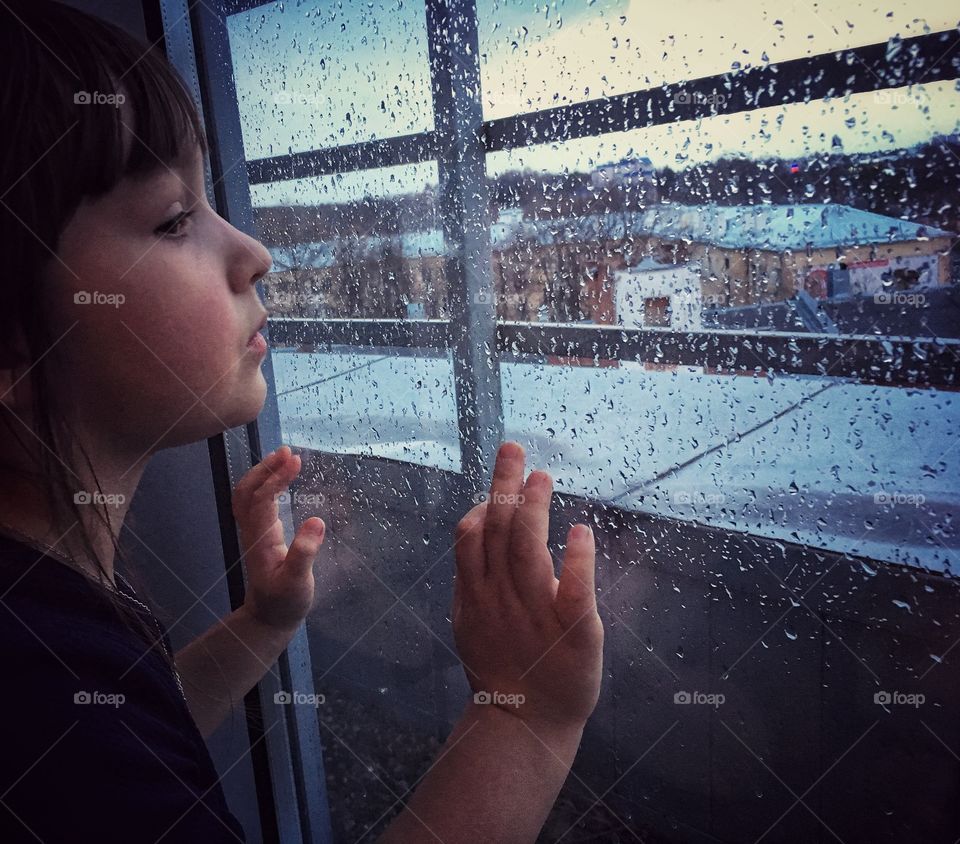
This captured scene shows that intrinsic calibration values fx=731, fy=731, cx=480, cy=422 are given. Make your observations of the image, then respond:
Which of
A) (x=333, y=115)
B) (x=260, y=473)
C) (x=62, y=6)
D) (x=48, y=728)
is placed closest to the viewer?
(x=48, y=728)

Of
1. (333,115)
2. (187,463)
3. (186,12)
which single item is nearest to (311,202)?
(333,115)

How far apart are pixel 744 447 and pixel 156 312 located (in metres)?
0.56

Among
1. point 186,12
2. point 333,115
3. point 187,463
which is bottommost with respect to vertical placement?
point 187,463

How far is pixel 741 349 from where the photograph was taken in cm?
69

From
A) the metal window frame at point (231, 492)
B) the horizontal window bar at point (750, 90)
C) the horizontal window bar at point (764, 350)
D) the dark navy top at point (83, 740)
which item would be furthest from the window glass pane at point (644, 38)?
the dark navy top at point (83, 740)

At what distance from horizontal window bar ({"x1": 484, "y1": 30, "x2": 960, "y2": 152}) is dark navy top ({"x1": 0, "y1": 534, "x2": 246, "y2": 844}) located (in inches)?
24.4

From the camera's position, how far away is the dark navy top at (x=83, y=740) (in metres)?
0.38

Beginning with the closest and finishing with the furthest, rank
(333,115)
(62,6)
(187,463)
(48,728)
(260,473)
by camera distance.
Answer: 1. (48,728)
2. (62,6)
3. (260,473)
4. (333,115)
5. (187,463)

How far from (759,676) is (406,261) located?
0.69 meters

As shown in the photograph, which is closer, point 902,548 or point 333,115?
point 902,548

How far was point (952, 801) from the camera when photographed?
654 mm

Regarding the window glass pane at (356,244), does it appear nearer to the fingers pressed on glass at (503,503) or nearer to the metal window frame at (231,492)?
the metal window frame at (231,492)

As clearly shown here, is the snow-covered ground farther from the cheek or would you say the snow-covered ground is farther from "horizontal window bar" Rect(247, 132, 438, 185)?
the cheek

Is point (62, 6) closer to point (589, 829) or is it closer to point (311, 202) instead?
point (311, 202)
